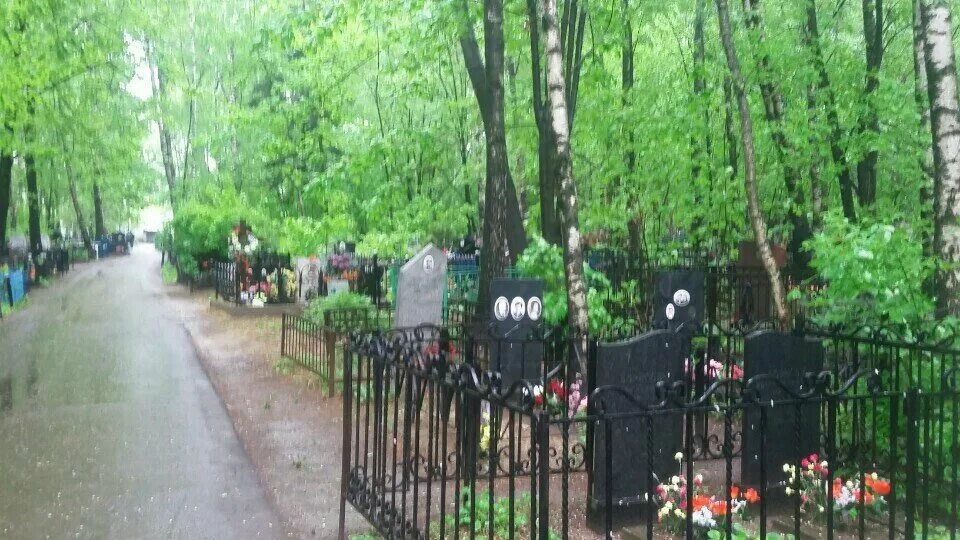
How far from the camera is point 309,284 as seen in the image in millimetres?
21125

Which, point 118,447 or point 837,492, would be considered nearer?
point 837,492

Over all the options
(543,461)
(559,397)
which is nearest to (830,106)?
(559,397)

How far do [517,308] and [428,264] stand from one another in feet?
7.34

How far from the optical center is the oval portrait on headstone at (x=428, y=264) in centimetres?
1059

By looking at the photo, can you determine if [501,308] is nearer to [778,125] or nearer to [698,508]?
[698,508]

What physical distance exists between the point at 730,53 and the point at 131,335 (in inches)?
473

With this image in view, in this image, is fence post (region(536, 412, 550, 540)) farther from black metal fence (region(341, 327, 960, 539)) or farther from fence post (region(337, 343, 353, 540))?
fence post (region(337, 343, 353, 540))

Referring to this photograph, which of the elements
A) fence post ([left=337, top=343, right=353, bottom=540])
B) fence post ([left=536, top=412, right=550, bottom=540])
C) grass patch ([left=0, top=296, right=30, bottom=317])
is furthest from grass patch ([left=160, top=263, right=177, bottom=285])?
fence post ([left=536, top=412, right=550, bottom=540])

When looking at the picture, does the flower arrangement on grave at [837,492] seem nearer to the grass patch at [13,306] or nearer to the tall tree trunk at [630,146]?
the tall tree trunk at [630,146]

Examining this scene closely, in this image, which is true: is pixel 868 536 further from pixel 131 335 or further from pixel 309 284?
pixel 309 284

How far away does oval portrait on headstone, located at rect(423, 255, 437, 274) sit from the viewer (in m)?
10.6

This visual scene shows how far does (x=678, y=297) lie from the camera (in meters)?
9.12

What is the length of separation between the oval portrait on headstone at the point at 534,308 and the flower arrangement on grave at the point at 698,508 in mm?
3452

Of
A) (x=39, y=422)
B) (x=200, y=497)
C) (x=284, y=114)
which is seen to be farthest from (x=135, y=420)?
(x=284, y=114)
